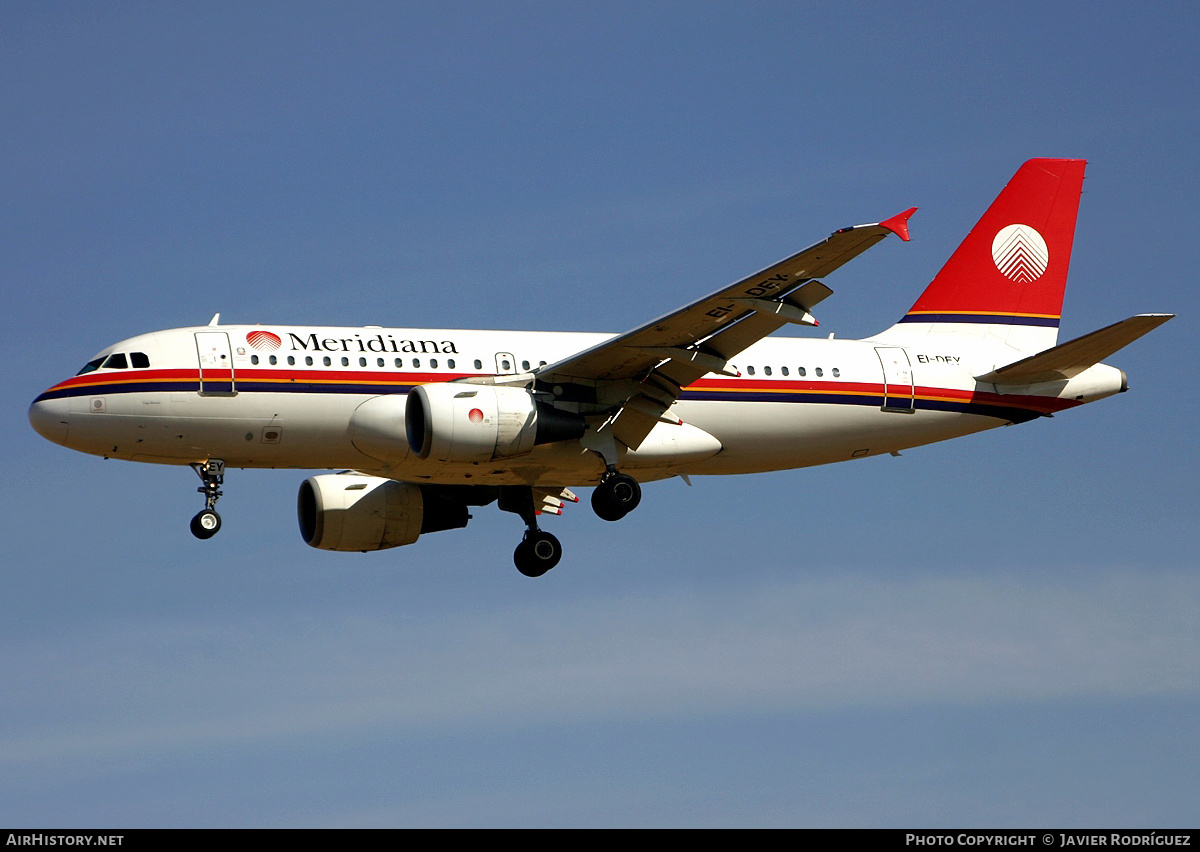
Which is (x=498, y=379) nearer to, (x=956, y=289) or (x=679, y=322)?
(x=679, y=322)

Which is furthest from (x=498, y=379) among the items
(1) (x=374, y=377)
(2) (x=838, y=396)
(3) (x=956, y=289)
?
(3) (x=956, y=289)

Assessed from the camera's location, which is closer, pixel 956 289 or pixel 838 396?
pixel 838 396

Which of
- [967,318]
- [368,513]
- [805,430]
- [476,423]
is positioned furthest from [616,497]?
[967,318]

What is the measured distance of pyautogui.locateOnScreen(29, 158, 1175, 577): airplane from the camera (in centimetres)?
3356

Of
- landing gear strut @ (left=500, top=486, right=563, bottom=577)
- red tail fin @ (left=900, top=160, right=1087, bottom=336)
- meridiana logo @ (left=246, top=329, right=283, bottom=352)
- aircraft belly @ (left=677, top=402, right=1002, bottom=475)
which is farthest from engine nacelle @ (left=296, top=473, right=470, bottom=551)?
red tail fin @ (left=900, top=160, right=1087, bottom=336)

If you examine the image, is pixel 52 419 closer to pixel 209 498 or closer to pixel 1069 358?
pixel 209 498

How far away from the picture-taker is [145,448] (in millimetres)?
34094

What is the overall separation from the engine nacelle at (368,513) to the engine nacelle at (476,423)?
5.97 m

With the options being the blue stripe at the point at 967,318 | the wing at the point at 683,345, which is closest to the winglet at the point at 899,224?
the wing at the point at 683,345

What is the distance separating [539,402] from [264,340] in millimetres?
5777

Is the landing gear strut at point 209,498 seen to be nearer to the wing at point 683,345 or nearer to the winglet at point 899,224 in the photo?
the wing at point 683,345

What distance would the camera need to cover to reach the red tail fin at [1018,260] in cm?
4075

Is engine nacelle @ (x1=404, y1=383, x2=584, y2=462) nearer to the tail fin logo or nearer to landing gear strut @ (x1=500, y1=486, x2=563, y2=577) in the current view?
landing gear strut @ (x1=500, y1=486, x2=563, y2=577)
